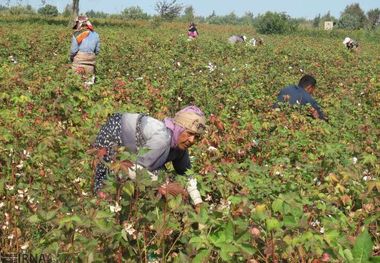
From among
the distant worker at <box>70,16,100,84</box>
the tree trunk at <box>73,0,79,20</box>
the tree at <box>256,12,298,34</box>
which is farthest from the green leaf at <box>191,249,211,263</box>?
the tree at <box>256,12,298,34</box>

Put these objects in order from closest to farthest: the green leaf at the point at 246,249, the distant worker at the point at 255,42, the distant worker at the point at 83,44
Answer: the green leaf at the point at 246,249 → the distant worker at the point at 83,44 → the distant worker at the point at 255,42

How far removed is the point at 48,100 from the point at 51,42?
10165 mm

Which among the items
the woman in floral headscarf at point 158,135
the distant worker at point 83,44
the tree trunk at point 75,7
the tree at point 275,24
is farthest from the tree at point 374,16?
the woman in floral headscarf at point 158,135

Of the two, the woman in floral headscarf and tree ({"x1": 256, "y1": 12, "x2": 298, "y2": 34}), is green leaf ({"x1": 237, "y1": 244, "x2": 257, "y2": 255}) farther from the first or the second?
tree ({"x1": 256, "y1": 12, "x2": 298, "y2": 34})

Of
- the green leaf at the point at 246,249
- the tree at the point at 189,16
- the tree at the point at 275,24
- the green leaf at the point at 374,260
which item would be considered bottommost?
the tree at the point at 189,16

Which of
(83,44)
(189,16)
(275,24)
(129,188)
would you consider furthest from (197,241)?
(189,16)

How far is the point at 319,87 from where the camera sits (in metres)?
11.6

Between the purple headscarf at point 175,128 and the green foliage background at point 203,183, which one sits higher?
the purple headscarf at point 175,128

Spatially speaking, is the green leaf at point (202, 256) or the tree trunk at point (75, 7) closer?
the green leaf at point (202, 256)

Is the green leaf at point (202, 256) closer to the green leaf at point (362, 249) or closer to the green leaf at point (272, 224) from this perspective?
the green leaf at point (272, 224)

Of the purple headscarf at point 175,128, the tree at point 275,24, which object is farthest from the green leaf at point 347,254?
the tree at point 275,24

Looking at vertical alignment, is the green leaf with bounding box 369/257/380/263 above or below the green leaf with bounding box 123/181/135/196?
above

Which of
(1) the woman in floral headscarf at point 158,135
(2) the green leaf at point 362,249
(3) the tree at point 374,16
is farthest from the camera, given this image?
(3) the tree at point 374,16

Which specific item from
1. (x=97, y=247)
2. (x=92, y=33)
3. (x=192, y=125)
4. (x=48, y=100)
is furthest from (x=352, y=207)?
(x=92, y=33)
